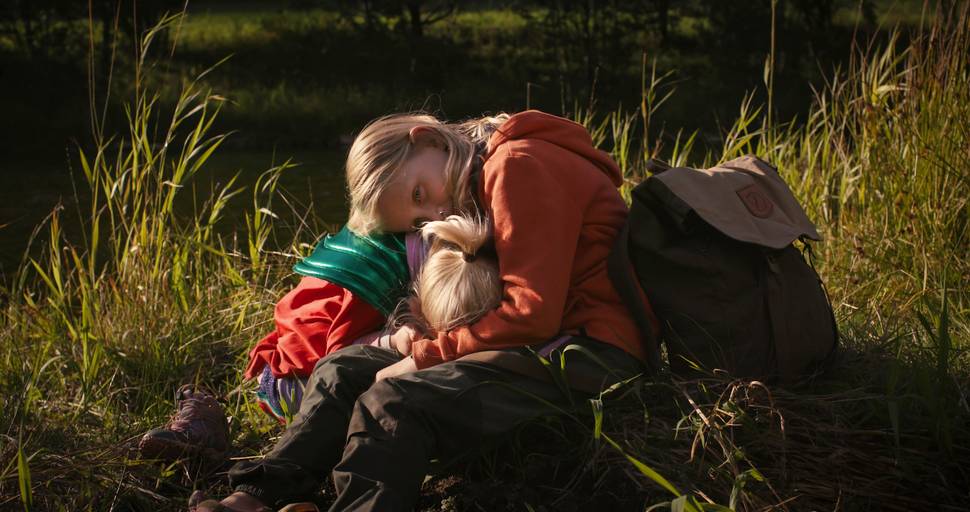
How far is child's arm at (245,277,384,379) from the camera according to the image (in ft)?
Answer: 8.20

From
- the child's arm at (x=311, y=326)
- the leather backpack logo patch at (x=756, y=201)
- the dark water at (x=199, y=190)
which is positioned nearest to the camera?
the leather backpack logo patch at (x=756, y=201)

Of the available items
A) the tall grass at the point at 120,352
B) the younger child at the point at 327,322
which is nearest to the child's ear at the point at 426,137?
the younger child at the point at 327,322

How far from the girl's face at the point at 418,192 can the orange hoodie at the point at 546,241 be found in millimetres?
97

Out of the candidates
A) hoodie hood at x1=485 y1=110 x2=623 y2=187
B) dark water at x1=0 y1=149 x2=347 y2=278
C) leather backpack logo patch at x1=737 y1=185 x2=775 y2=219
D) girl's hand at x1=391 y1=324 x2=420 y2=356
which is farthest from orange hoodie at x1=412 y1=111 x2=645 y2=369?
dark water at x1=0 y1=149 x2=347 y2=278

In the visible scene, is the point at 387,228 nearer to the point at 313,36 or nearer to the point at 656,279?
the point at 656,279

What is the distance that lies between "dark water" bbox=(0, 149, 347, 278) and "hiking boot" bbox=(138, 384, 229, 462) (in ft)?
11.8

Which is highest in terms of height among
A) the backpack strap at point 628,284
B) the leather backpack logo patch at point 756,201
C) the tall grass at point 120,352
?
the leather backpack logo patch at point 756,201

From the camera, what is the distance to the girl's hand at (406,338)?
90.4 inches

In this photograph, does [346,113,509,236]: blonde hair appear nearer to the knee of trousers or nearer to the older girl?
the older girl

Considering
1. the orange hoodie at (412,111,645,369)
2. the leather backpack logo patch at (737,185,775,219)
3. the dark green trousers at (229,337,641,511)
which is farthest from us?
the leather backpack logo patch at (737,185,775,219)

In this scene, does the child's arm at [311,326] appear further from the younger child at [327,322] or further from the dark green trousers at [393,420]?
the dark green trousers at [393,420]

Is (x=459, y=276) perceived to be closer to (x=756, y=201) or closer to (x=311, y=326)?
(x=311, y=326)

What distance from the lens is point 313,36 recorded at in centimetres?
1459

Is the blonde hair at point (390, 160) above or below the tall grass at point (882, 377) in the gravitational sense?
above
